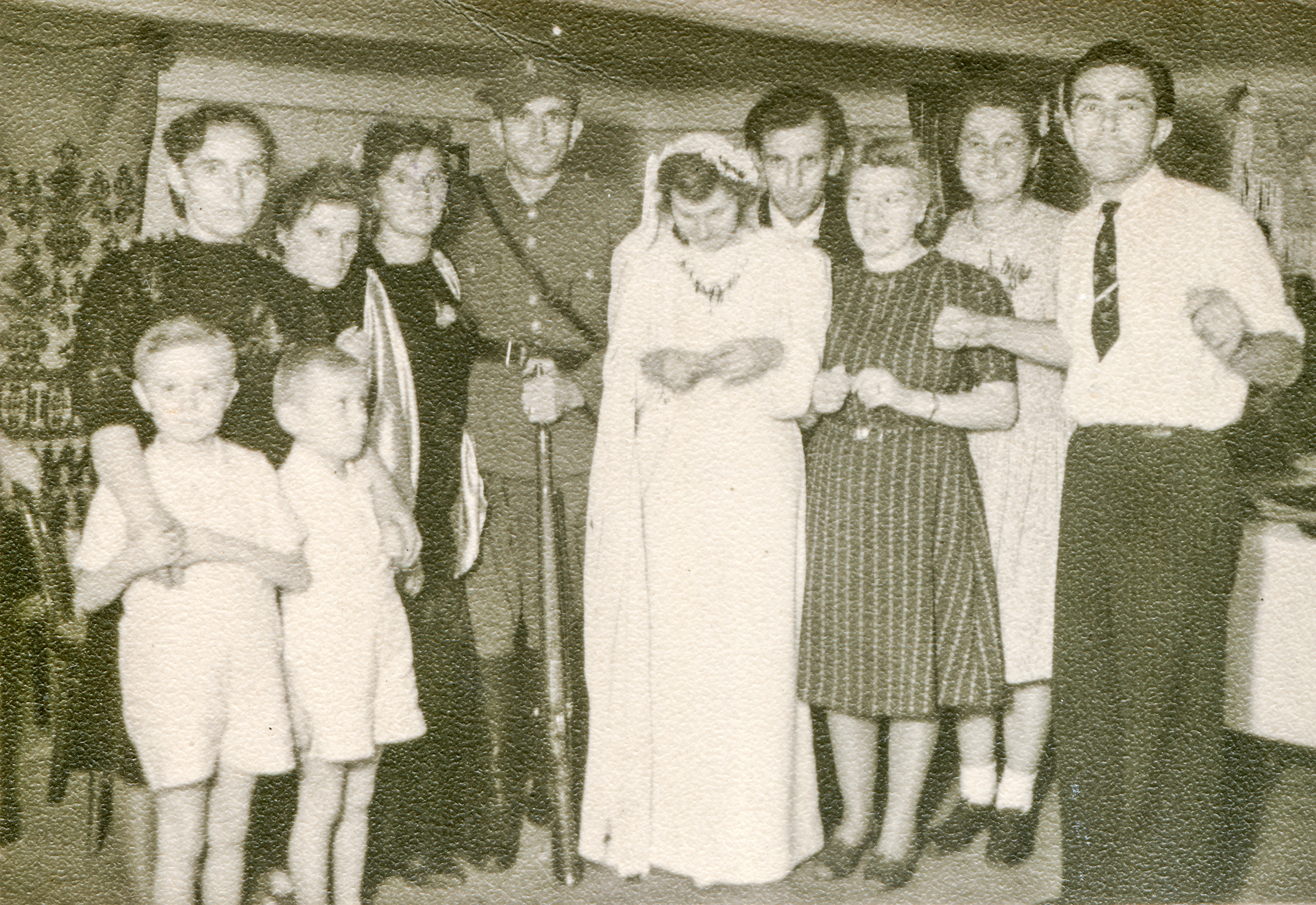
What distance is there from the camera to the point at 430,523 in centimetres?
249

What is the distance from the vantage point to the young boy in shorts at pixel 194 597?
2.33 meters

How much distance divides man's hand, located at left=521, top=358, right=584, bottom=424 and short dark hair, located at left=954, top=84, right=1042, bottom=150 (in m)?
1.11

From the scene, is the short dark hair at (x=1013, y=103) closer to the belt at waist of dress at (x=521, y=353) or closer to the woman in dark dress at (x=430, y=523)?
the belt at waist of dress at (x=521, y=353)

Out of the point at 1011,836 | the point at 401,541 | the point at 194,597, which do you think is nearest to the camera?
the point at 194,597

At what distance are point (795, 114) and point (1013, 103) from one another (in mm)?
515

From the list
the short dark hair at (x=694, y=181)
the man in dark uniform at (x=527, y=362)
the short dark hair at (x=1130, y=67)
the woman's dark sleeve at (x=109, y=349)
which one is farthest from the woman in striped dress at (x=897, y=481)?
the woman's dark sleeve at (x=109, y=349)

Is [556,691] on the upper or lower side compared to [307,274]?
lower

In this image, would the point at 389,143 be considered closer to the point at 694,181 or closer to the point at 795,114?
the point at 694,181

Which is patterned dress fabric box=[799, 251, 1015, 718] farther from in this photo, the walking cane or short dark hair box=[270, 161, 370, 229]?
short dark hair box=[270, 161, 370, 229]

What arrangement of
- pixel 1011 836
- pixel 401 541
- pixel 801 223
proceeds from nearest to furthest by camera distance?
pixel 401 541
pixel 801 223
pixel 1011 836

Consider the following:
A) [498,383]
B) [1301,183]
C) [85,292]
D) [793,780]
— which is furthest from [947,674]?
[85,292]

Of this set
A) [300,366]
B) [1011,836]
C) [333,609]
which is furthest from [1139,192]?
[333,609]

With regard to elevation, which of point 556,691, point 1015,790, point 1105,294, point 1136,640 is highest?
point 1105,294

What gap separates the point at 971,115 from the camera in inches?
102
